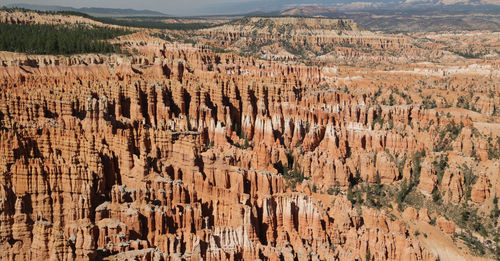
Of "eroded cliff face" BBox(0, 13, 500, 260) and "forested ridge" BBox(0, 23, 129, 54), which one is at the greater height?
"forested ridge" BBox(0, 23, 129, 54)

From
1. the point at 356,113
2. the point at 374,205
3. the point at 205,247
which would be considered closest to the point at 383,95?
the point at 356,113

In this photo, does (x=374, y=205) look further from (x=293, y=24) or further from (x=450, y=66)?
(x=293, y=24)

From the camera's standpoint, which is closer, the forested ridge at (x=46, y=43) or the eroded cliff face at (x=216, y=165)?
the eroded cliff face at (x=216, y=165)

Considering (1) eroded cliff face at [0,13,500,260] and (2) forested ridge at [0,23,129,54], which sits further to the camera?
(2) forested ridge at [0,23,129,54]

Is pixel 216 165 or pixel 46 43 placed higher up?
pixel 46 43

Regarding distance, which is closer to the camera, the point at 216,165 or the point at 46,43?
the point at 216,165

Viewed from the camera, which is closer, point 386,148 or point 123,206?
point 123,206

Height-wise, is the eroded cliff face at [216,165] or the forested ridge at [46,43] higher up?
the forested ridge at [46,43]

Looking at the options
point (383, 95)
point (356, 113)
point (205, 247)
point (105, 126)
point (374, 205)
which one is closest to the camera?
point (205, 247)
